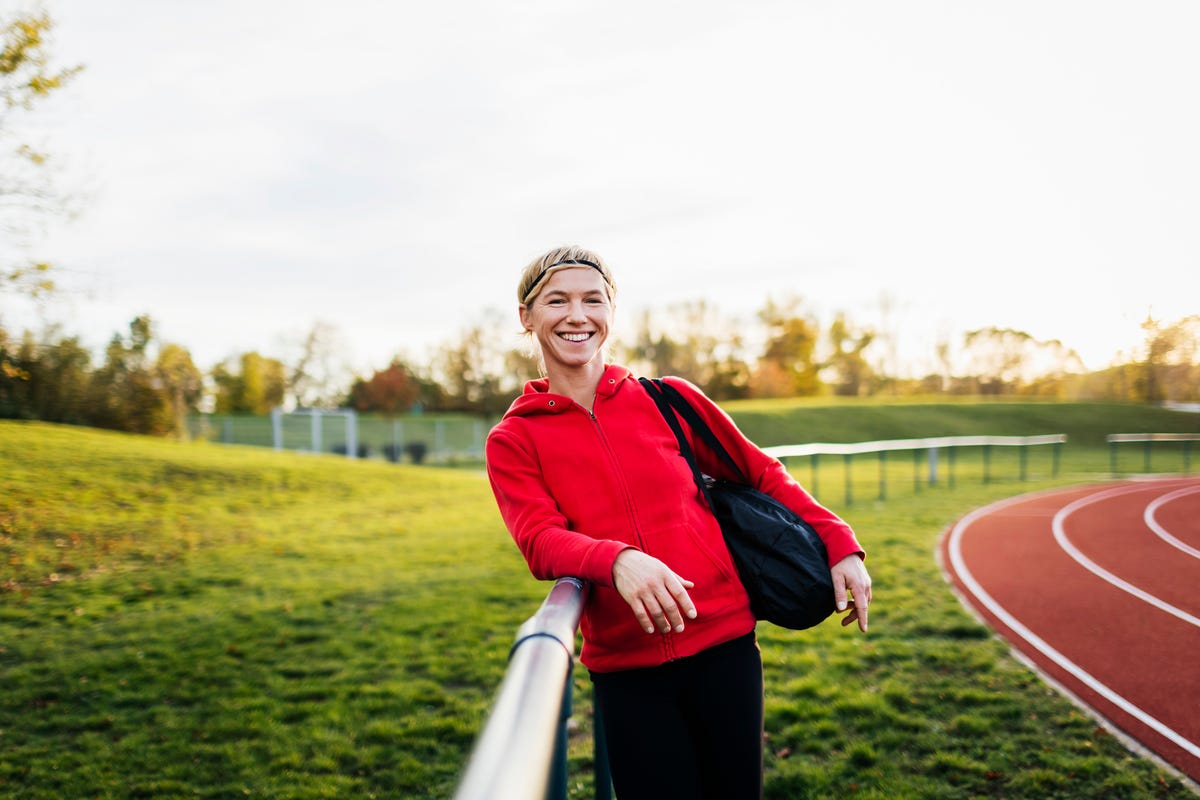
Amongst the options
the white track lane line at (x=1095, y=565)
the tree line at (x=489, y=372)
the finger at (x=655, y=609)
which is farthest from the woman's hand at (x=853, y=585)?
the tree line at (x=489, y=372)

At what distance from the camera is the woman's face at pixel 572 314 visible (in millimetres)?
2148

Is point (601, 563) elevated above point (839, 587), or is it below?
above

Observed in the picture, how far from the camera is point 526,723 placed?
0.89m

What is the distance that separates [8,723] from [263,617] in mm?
2787

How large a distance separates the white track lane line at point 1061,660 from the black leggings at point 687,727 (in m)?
3.12

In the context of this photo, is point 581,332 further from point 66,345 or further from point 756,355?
point 756,355

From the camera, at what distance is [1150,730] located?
4055 millimetres

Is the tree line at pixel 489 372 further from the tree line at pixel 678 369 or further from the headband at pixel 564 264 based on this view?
the headband at pixel 564 264

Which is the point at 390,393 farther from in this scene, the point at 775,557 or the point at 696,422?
the point at 775,557

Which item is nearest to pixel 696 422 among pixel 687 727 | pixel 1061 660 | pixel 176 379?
pixel 687 727

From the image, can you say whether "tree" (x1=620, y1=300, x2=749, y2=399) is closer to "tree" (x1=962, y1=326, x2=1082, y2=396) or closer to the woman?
"tree" (x1=962, y1=326, x2=1082, y2=396)

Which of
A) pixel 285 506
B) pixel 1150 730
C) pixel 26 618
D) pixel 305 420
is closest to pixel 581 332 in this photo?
pixel 1150 730

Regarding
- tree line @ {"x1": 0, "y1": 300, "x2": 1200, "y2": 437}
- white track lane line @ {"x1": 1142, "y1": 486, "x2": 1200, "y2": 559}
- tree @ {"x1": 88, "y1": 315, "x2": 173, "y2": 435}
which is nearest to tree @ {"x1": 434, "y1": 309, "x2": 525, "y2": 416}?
tree line @ {"x1": 0, "y1": 300, "x2": 1200, "y2": 437}

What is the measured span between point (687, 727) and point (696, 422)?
86 cm
